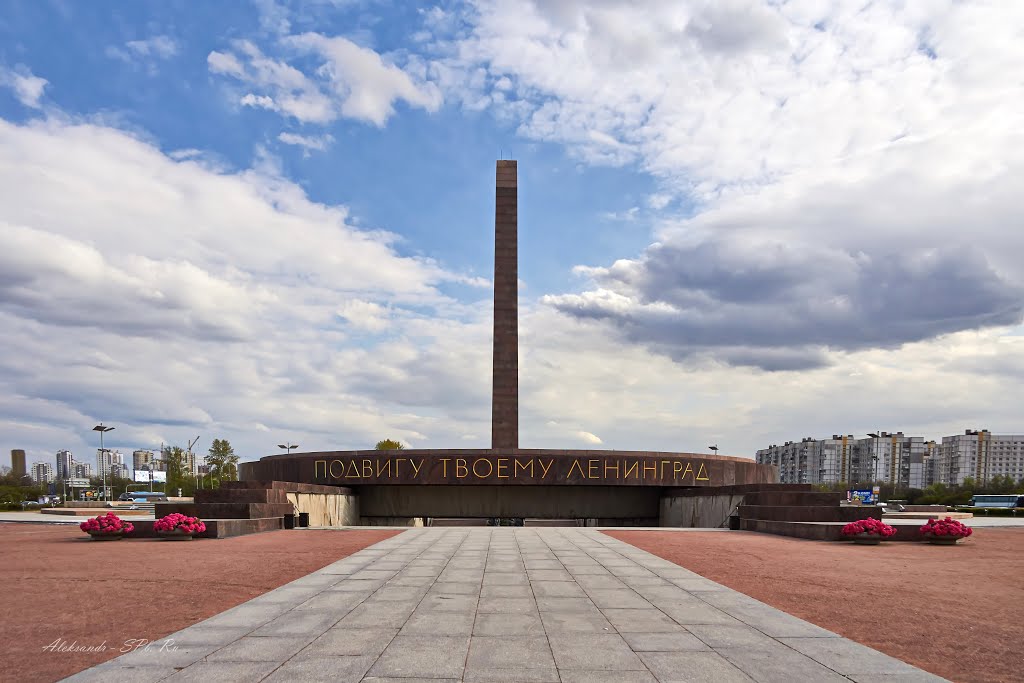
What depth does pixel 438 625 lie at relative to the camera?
10047 mm

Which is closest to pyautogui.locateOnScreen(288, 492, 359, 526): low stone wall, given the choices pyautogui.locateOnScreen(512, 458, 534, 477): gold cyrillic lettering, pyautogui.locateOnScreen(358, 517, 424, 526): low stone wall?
pyautogui.locateOnScreen(358, 517, 424, 526): low stone wall

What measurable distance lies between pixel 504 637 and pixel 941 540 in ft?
68.7

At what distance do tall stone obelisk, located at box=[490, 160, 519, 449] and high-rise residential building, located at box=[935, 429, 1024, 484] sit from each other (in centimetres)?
13680

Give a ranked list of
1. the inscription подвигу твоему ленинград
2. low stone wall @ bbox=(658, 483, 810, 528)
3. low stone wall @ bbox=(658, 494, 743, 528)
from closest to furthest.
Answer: low stone wall @ bbox=(658, 483, 810, 528), low stone wall @ bbox=(658, 494, 743, 528), the inscription подвигу твоему ленинград

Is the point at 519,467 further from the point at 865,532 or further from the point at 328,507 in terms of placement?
the point at 865,532

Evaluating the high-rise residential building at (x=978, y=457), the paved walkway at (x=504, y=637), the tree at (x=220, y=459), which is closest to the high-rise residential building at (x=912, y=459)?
the high-rise residential building at (x=978, y=457)

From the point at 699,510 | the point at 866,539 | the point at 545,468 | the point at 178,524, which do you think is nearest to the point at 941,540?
the point at 866,539

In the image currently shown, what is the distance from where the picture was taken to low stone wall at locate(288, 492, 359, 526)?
106 feet

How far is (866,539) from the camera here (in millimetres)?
22953

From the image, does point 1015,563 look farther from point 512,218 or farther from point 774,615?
point 512,218

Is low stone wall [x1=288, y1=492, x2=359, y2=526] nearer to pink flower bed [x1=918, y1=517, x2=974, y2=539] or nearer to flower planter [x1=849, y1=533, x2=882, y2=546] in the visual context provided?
flower planter [x1=849, y1=533, x2=882, y2=546]

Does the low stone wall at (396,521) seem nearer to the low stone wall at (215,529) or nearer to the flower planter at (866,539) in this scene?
the low stone wall at (215,529)

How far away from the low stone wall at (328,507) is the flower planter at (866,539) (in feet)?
73.9

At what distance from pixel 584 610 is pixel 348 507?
31.3 meters
